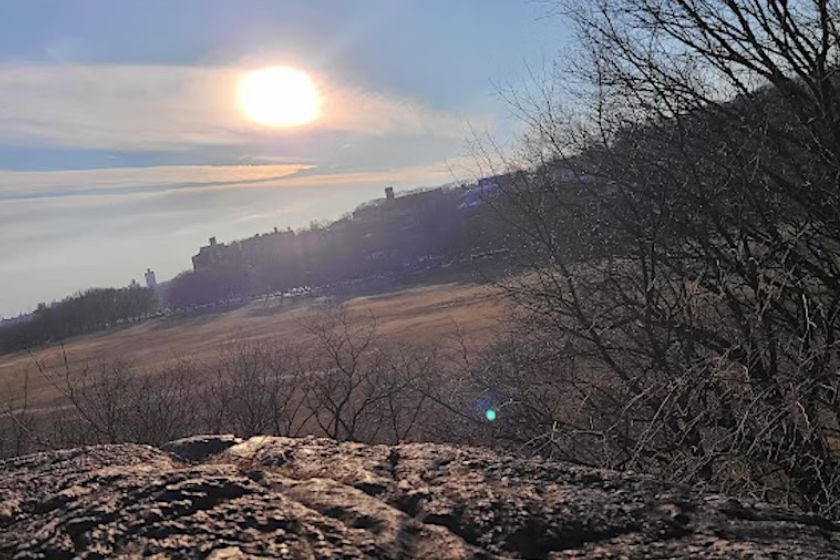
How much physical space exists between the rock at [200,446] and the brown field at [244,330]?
23462mm

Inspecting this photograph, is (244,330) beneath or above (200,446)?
beneath

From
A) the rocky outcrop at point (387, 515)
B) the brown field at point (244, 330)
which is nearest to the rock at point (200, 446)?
the rocky outcrop at point (387, 515)

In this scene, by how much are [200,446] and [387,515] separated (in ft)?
3.59

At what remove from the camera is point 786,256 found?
5.88m

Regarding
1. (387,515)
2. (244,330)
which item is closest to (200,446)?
(387,515)

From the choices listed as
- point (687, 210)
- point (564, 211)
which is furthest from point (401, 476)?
point (564, 211)

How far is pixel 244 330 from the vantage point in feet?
191

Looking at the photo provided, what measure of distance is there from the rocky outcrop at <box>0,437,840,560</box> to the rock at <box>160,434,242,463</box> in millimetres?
260

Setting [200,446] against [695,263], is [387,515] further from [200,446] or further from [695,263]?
[695,263]

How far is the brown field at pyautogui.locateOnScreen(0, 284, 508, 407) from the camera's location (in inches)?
1475

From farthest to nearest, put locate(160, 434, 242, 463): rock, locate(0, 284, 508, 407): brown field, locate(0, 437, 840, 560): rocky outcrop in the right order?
locate(0, 284, 508, 407): brown field
locate(160, 434, 242, 463): rock
locate(0, 437, 840, 560): rocky outcrop

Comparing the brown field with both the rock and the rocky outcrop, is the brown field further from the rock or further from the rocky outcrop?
the rocky outcrop

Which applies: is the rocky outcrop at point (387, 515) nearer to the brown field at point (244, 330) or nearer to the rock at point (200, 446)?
the rock at point (200, 446)

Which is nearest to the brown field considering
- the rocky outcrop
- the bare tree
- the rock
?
the bare tree
